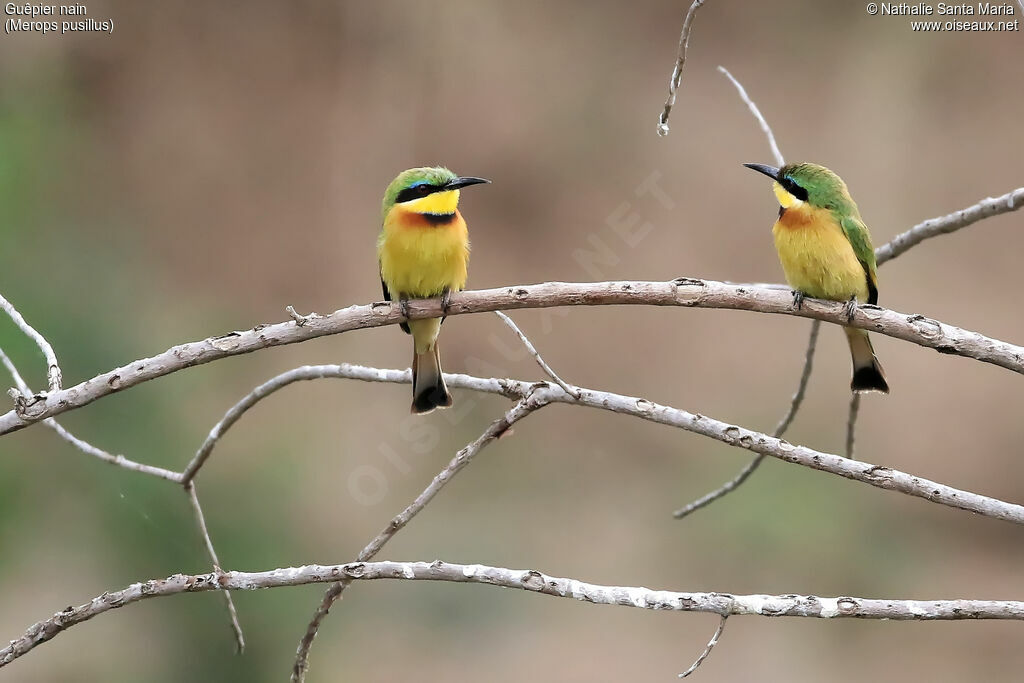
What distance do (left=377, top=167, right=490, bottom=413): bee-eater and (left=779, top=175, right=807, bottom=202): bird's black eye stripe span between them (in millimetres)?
654

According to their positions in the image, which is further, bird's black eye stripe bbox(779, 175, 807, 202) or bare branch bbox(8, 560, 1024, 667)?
bird's black eye stripe bbox(779, 175, 807, 202)

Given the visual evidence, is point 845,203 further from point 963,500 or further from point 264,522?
point 264,522

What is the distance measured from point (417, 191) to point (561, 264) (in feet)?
9.17

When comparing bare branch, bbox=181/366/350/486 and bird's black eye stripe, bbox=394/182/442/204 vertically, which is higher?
bird's black eye stripe, bbox=394/182/442/204

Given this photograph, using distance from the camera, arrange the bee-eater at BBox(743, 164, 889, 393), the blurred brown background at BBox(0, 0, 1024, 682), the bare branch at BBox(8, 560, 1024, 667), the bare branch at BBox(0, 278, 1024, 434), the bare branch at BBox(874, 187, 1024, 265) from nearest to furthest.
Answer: the bare branch at BBox(8, 560, 1024, 667) → the bare branch at BBox(0, 278, 1024, 434) → the bare branch at BBox(874, 187, 1024, 265) → the bee-eater at BBox(743, 164, 889, 393) → the blurred brown background at BBox(0, 0, 1024, 682)

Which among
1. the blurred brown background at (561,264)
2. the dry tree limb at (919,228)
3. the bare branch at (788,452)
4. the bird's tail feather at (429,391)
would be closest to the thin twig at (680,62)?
the dry tree limb at (919,228)

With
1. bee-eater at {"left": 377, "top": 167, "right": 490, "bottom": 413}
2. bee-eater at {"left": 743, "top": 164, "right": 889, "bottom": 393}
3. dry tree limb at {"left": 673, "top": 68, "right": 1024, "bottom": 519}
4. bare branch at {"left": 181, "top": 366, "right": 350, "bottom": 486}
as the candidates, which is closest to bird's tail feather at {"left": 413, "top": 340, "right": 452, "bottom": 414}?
bee-eater at {"left": 377, "top": 167, "right": 490, "bottom": 413}

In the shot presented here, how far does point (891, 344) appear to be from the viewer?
4770 mm

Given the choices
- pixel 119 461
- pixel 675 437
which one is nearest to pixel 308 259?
pixel 675 437

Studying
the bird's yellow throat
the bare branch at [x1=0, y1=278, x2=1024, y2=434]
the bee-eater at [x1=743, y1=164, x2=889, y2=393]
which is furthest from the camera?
the bird's yellow throat

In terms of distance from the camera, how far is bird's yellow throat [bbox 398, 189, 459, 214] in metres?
2.11

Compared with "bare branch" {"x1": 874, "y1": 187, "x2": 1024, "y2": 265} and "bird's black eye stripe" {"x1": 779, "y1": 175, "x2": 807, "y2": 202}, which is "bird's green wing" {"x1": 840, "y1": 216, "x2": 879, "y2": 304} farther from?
"bare branch" {"x1": 874, "y1": 187, "x2": 1024, "y2": 265}

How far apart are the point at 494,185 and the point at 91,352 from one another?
6.61 ft

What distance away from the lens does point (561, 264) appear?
4895mm
